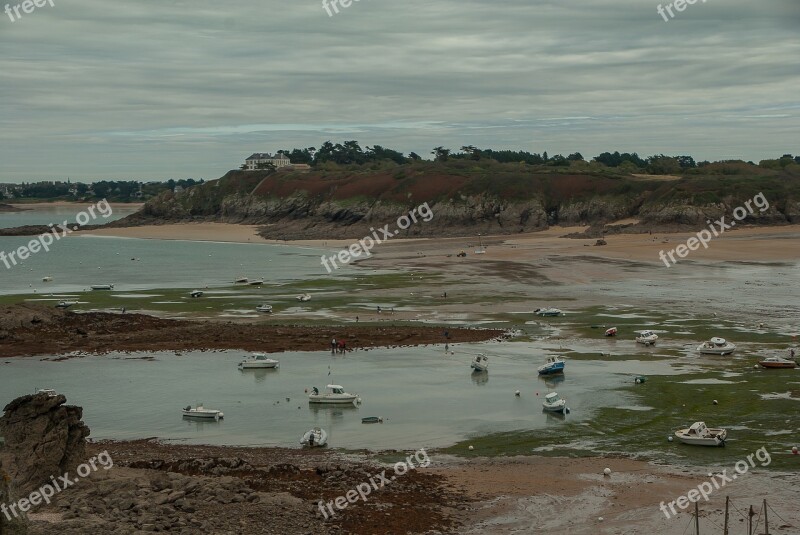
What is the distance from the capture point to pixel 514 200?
156 metres

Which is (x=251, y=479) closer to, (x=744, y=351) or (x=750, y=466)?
(x=750, y=466)

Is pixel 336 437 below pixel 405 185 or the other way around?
below

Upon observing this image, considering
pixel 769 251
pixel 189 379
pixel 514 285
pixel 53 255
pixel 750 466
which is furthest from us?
pixel 53 255

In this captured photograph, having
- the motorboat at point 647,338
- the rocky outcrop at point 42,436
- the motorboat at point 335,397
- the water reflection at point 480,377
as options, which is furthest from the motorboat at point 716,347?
the rocky outcrop at point 42,436

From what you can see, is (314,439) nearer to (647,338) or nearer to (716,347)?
(716,347)

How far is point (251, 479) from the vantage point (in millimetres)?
31109

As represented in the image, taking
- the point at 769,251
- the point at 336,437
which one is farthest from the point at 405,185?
the point at 336,437

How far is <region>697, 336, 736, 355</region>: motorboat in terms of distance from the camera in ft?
169

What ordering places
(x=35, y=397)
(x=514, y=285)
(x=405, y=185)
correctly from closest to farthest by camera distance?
(x=35, y=397)
(x=514, y=285)
(x=405, y=185)

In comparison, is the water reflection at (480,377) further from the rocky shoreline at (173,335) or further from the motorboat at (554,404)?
the rocky shoreline at (173,335)

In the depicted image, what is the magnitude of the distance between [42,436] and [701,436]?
2202 cm

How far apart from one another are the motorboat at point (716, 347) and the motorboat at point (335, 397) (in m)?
19.4

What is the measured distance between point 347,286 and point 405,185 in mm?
87440

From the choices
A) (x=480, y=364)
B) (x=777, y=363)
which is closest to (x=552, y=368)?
(x=480, y=364)
